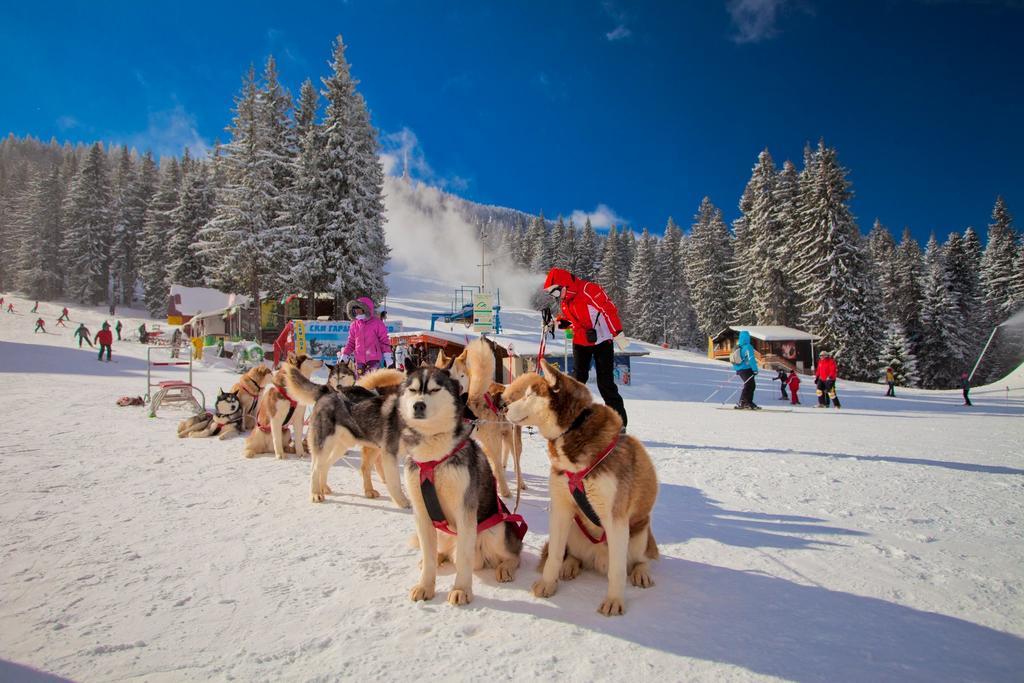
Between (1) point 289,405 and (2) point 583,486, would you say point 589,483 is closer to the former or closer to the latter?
(2) point 583,486

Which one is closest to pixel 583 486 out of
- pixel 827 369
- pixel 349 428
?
pixel 349 428

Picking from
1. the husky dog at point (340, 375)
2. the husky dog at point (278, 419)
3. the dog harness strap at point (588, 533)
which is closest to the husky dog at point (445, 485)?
the dog harness strap at point (588, 533)

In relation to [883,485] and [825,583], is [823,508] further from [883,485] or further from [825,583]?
[825,583]

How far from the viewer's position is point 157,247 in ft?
155

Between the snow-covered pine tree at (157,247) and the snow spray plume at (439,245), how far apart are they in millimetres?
23214

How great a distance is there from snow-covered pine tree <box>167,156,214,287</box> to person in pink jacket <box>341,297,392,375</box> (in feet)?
141

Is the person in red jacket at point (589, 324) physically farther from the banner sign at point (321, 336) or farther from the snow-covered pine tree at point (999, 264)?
the snow-covered pine tree at point (999, 264)

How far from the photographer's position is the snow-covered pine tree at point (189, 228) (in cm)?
4188

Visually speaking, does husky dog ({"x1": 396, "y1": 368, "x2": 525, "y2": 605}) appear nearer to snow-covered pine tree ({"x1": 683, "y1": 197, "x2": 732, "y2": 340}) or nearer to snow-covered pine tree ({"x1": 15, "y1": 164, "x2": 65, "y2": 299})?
snow-covered pine tree ({"x1": 683, "y1": 197, "x2": 732, "y2": 340})

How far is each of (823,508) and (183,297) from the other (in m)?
42.2

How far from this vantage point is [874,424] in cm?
1059

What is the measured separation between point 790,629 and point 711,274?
4851cm

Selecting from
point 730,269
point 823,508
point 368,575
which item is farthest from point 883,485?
point 730,269

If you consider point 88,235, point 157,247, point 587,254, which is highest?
point 587,254
